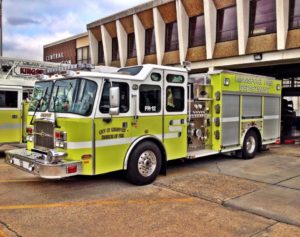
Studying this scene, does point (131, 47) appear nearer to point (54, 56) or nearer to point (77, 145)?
point (54, 56)

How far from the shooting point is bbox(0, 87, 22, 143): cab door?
1050 cm

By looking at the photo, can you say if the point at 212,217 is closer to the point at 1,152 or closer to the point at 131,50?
the point at 1,152

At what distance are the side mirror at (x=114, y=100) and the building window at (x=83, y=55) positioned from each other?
86.7 ft

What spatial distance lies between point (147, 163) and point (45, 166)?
2.18m

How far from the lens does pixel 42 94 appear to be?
723 centimetres

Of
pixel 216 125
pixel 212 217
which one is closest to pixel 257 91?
pixel 216 125

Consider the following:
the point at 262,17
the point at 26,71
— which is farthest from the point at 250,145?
the point at 262,17

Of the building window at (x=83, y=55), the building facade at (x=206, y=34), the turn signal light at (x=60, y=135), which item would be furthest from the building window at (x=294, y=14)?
the building window at (x=83, y=55)

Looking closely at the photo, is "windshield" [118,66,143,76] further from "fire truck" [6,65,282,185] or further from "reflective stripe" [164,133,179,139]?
"reflective stripe" [164,133,179,139]

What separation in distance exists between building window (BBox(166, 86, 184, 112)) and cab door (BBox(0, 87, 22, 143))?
5.50 metres

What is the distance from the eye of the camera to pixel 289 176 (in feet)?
26.5

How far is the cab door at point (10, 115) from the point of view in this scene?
413 inches

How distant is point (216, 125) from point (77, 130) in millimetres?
4382

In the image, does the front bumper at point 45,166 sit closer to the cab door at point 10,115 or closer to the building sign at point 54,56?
the cab door at point 10,115
